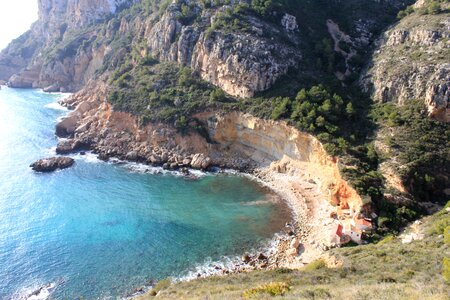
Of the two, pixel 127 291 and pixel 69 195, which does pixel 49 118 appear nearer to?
pixel 69 195

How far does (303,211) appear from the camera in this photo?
138 feet

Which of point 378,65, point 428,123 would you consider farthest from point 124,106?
point 428,123

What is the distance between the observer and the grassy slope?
19797 millimetres

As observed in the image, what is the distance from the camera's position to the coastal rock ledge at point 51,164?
180 feet

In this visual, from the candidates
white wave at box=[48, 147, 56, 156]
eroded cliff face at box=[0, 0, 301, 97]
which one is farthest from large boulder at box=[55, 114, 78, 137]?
eroded cliff face at box=[0, 0, 301, 97]

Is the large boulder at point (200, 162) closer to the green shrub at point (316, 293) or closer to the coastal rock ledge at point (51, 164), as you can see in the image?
the coastal rock ledge at point (51, 164)

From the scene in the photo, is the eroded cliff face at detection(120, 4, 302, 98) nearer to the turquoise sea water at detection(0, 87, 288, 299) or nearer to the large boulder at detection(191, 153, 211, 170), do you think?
the large boulder at detection(191, 153, 211, 170)

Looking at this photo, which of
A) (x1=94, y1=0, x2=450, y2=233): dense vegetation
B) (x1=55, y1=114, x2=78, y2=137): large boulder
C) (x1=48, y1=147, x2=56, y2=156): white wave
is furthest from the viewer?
(x1=55, y1=114, x2=78, y2=137): large boulder

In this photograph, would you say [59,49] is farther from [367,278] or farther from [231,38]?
[367,278]

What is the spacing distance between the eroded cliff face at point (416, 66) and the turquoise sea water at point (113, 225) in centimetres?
2399

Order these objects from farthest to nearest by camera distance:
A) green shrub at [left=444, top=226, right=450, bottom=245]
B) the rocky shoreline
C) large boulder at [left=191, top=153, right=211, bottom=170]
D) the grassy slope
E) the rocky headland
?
large boulder at [left=191, top=153, right=211, bottom=170], the rocky headland, the rocky shoreline, green shrub at [left=444, top=226, right=450, bottom=245], the grassy slope

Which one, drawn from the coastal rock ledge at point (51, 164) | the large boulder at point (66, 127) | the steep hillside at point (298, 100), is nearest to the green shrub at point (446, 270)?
the steep hillside at point (298, 100)

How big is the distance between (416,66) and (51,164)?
56.6 m

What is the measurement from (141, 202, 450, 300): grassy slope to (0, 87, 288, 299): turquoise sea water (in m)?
5.64
